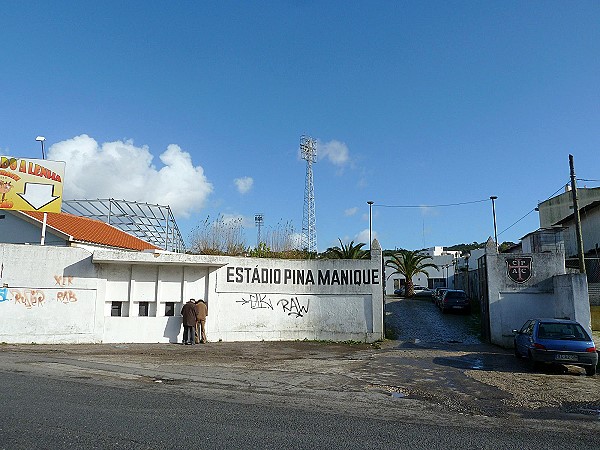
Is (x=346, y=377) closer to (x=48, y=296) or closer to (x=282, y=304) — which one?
(x=282, y=304)

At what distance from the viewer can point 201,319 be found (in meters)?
18.8

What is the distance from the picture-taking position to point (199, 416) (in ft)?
25.0

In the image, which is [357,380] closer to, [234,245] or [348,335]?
[348,335]

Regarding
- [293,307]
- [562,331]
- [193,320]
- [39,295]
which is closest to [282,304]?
[293,307]

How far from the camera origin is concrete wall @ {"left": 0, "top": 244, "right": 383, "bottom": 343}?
57.9ft

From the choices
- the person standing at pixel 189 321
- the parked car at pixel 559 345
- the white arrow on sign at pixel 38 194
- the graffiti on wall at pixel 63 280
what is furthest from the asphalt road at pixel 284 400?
the white arrow on sign at pixel 38 194

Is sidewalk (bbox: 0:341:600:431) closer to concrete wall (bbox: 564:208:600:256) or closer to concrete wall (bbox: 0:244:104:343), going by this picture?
concrete wall (bbox: 0:244:104:343)

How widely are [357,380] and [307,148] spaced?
4070cm

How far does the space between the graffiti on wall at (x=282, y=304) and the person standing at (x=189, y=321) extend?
79.1 inches

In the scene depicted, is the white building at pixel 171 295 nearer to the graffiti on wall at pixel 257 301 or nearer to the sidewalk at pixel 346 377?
the graffiti on wall at pixel 257 301

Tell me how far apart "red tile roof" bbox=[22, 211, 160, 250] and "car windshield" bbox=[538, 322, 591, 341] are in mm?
22246

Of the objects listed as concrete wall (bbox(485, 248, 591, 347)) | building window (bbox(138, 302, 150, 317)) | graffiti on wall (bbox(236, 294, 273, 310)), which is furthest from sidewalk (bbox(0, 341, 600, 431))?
graffiti on wall (bbox(236, 294, 273, 310))

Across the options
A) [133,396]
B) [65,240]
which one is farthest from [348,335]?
[65,240]

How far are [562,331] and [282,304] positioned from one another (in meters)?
10.3
